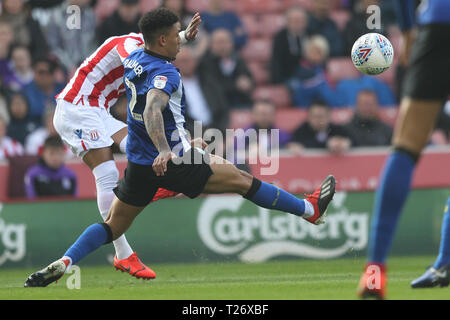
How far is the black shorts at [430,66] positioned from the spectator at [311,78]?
8059mm

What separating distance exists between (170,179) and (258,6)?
9.51m

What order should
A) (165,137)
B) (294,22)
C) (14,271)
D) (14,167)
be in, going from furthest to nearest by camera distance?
(294,22)
(14,167)
(14,271)
(165,137)

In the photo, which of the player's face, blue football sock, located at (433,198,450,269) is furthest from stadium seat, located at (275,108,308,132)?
blue football sock, located at (433,198,450,269)

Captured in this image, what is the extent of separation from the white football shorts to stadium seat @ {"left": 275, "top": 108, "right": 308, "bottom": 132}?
17.7 feet

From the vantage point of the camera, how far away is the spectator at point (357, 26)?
1376 centimetres

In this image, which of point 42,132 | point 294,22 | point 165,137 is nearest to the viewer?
point 165,137

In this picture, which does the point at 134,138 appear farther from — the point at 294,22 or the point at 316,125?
→ the point at 294,22

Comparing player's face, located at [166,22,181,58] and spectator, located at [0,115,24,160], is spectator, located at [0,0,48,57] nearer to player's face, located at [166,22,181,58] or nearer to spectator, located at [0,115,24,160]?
spectator, located at [0,115,24,160]

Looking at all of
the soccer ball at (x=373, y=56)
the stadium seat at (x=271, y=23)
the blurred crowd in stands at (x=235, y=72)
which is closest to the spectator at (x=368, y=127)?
the blurred crowd in stands at (x=235, y=72)

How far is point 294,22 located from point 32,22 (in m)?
4.15

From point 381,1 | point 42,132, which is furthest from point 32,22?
point 381,1

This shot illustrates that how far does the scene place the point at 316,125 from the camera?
1177cm

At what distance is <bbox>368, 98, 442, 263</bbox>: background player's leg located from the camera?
4.88 meters

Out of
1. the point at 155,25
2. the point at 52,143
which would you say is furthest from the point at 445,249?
the point at 52,143
